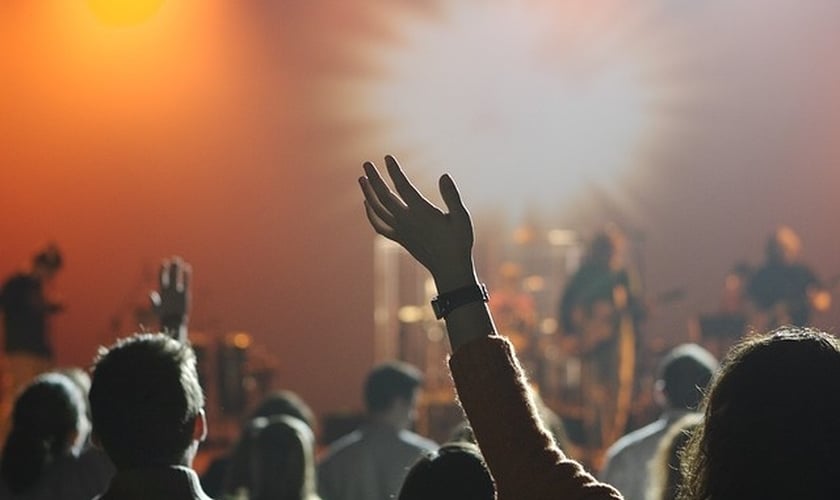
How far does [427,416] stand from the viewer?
40.9ft

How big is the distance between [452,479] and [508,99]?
41.9ft

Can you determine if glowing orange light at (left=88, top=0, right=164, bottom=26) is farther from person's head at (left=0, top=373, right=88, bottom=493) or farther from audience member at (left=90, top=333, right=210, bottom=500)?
audience member at (left=90, top=333, right=210, bottom=500)

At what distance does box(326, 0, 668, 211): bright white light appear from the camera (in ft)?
48.7

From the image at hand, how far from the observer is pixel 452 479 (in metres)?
2.51

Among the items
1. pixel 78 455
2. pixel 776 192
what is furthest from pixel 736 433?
pixel 776 192

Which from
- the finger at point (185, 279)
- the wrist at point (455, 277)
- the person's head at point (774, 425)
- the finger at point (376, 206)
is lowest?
the person's head at point (774, 425)

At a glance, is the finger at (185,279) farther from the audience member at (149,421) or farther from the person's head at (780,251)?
the person's head at (780,251)

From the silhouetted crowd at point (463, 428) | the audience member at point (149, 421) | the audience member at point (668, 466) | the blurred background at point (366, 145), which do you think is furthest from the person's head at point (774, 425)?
the blurred background at point (366, 145)

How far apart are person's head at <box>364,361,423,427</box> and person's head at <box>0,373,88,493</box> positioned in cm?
204

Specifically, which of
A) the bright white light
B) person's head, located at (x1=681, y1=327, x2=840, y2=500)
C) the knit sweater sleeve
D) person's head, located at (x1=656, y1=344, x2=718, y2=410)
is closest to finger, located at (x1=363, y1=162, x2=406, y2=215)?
the knit sweater sleeve

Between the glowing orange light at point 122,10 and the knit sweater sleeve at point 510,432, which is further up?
the glowing orange light at point 122,10

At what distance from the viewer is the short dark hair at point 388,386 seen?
19.1 feet

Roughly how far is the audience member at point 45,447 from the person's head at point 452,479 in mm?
1634

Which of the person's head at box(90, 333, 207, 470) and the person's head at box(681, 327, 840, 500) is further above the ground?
the person's head at box(90, 333, 207, 470)
